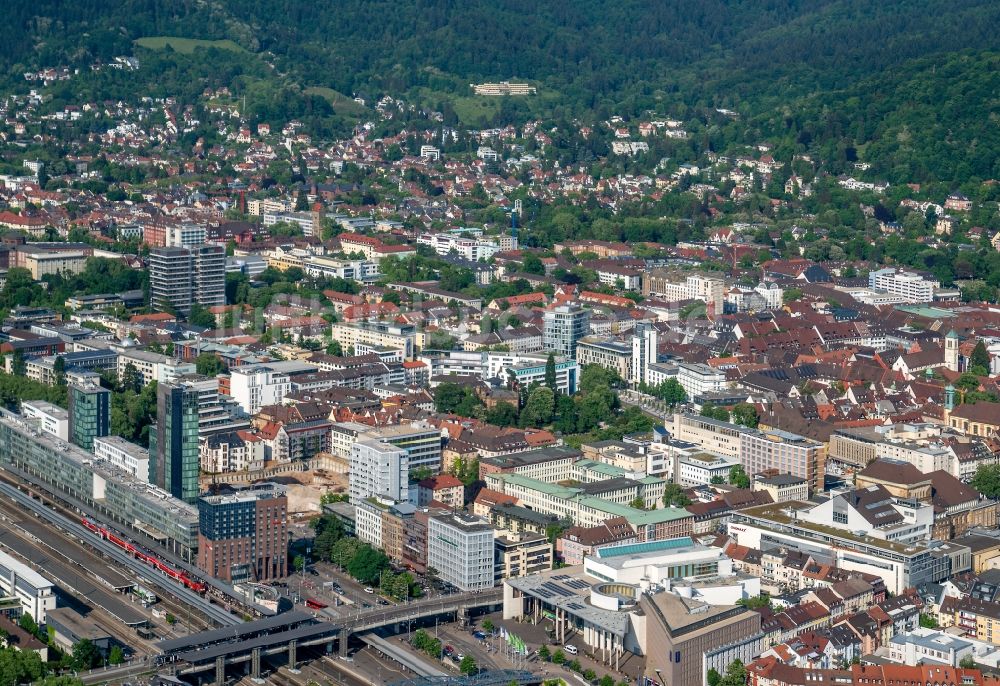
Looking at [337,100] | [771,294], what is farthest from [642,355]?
[337,100]

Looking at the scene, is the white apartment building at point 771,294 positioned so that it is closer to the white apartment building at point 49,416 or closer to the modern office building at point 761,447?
the modern office building at point 761,447

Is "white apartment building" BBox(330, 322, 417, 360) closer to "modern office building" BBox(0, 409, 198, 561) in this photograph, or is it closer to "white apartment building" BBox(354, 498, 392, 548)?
"modern office building" BBox(0, 409, 198, 561)

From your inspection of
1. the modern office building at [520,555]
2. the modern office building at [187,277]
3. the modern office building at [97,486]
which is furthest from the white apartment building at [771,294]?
the modern office building at [520,555]

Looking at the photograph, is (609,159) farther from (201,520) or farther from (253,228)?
(201,520)

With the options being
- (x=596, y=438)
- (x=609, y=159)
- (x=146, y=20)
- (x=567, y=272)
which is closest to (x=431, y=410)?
(x=596, y=438)

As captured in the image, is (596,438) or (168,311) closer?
(596,438)

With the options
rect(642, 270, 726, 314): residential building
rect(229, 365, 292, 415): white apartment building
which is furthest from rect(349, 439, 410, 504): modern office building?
rect(642, 270, 726, 314): residential building
